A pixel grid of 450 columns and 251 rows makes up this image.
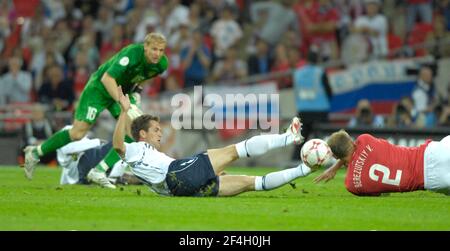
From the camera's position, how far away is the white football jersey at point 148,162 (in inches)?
490

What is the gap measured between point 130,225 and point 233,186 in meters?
2.63

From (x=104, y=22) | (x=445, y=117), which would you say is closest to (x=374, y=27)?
(x=445, y=117)

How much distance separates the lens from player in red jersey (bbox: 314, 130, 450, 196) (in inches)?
480

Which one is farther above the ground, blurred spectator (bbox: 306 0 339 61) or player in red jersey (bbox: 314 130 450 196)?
blurred spectator (bbox: 306 0 339 61)

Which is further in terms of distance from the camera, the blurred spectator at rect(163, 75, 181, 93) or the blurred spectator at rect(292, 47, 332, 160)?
the blurred spectator at rect(163, 75, 181, 93)

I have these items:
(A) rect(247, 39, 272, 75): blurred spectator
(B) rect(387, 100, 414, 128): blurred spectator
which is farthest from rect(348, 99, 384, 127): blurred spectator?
(A) rect(247, 39, 272, 75): blurred spectator

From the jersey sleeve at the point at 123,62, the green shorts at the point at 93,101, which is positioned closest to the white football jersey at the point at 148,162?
the jersey sleeve at the point at 123,62

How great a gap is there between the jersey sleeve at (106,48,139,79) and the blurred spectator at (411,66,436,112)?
9.02 metres

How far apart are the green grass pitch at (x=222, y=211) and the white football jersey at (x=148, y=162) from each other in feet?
0.79

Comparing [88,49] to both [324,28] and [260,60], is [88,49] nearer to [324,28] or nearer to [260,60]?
[260,60]

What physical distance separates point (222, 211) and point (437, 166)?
258cm

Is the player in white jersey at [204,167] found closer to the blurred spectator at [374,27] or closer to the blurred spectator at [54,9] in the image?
the blurred spectator at [374,27]

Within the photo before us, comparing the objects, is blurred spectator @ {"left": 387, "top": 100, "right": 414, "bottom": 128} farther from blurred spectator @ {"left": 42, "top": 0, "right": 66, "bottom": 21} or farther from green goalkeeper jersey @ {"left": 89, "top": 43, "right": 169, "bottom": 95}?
blurred spectator @ {"left": 42, "top": 0, "right": 66, "bottom": 21}

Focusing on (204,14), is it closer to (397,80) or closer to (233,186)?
(397,80)
